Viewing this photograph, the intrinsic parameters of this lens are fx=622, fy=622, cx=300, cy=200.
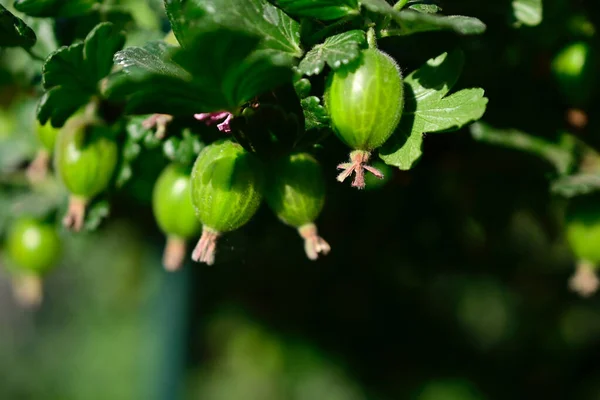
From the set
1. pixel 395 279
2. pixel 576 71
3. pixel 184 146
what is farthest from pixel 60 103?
pixel 395 279

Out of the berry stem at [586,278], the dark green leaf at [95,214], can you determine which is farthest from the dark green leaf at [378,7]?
the berry stem at [586,278]

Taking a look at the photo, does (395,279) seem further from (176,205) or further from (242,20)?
Answer: (242,20)

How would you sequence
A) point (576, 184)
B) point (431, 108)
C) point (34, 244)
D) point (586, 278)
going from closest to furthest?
1. point (431, 108)
2. point (576, 184)
3. point (586, 278)
4. point (34, 244)

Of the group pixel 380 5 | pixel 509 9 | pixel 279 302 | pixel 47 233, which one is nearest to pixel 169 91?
pixel 380 5

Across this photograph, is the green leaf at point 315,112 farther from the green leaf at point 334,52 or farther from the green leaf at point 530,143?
the green leaf at point 530,143

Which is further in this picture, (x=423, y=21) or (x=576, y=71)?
(x=576, y=71)

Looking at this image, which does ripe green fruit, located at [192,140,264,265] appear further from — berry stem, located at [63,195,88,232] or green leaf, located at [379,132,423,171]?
berry stem, located at [63,195,88,232]

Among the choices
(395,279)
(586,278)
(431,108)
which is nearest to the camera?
(431,108)
